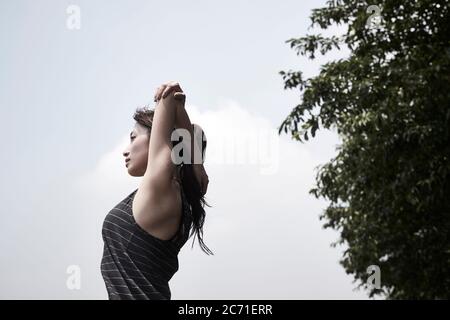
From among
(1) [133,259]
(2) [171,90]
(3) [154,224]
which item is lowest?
(1) [133,259]

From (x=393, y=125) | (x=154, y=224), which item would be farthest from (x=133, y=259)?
(x=393, y=125)

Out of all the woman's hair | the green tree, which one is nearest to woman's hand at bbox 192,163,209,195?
the woman's hair

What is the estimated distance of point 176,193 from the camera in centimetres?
213

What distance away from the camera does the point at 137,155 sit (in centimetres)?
228

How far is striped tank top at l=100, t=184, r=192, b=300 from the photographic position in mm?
1979

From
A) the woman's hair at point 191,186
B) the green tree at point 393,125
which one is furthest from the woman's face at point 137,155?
the green tree at point 393,125

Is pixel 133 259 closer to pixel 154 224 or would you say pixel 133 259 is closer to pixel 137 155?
pixel 154 224

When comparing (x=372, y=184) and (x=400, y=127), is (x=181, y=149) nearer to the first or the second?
(x=400, y=127)

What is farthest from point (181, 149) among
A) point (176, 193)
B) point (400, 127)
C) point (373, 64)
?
point (373, 64)

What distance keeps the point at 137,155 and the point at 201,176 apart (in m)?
0.27

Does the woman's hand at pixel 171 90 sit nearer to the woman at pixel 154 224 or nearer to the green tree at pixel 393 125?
the woman at pixel 154 224

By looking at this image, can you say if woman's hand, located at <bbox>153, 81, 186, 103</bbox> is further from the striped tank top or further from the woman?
the striped tank top

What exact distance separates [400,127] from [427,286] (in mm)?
4173

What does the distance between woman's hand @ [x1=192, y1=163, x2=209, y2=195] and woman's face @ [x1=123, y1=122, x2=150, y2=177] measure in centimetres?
19
